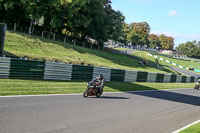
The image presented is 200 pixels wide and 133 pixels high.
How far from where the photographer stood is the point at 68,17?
151 feet

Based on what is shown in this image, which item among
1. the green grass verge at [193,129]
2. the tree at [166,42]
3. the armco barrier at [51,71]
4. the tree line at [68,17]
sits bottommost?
the green grass verge at [193,129]

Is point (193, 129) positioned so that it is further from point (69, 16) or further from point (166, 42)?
point (166, 42)

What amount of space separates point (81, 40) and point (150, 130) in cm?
4858

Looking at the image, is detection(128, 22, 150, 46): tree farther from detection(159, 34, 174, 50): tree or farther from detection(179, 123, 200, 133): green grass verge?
detection(179, 123, 200, 133): green grass verge

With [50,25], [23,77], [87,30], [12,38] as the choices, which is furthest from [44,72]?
[87,30]

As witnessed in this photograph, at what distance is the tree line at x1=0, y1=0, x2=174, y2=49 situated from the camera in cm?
3941

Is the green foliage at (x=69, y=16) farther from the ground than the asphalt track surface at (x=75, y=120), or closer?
farther from the ground

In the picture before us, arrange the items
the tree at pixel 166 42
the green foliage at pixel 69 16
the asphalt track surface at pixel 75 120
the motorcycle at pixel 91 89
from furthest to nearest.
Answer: the tree at pixel 166 42
the green foliage at pixel 69 16
the motorcycle at pixel 91 89
the asphalt track surface at pixel 75 120

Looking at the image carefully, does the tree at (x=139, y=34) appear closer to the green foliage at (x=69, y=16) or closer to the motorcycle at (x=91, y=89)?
the green foliage at (x=69, y=16)

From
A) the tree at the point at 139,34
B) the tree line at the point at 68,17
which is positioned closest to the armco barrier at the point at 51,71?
the tree line at the point at 68,17

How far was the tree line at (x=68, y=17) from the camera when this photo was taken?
39.4m

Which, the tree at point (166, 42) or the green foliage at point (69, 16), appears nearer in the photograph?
the green foliage at point (69, 16)

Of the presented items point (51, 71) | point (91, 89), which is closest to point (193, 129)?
point (91, 89)

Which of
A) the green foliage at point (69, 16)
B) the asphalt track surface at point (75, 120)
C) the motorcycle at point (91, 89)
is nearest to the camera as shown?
the asphalt track surface at point (75, 120)
